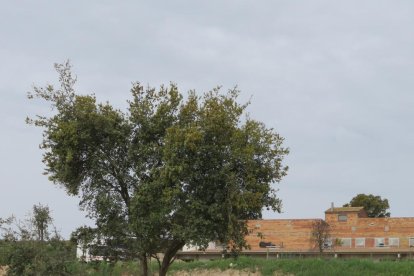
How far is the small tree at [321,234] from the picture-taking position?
71.6m

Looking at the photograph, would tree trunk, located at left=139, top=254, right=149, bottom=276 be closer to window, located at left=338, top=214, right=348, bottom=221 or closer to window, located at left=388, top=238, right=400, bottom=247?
window, located at left=388, top=238, right=400, bottom=247

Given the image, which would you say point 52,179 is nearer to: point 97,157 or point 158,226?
point 97,157

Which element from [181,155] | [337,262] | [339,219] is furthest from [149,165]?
[339,219]

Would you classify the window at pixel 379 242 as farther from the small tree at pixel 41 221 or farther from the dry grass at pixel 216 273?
the small tree at pixel 41 221

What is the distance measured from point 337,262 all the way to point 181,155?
18.1 m

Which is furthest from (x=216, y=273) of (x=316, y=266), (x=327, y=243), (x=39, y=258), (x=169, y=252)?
(x=327, y=243)

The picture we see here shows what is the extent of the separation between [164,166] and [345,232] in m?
56.8

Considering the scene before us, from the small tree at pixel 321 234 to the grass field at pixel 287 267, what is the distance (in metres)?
27.9

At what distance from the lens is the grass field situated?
3800cm

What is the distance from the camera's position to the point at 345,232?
78.6m

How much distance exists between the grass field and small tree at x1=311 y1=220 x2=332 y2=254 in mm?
27858

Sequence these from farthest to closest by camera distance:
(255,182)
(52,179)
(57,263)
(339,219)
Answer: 1. (339,219)
2. (52,179)
3. (255,182)
4. (57,263)

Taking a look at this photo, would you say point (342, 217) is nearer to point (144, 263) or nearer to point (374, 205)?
point (374, 205)

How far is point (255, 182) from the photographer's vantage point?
84.7ft
